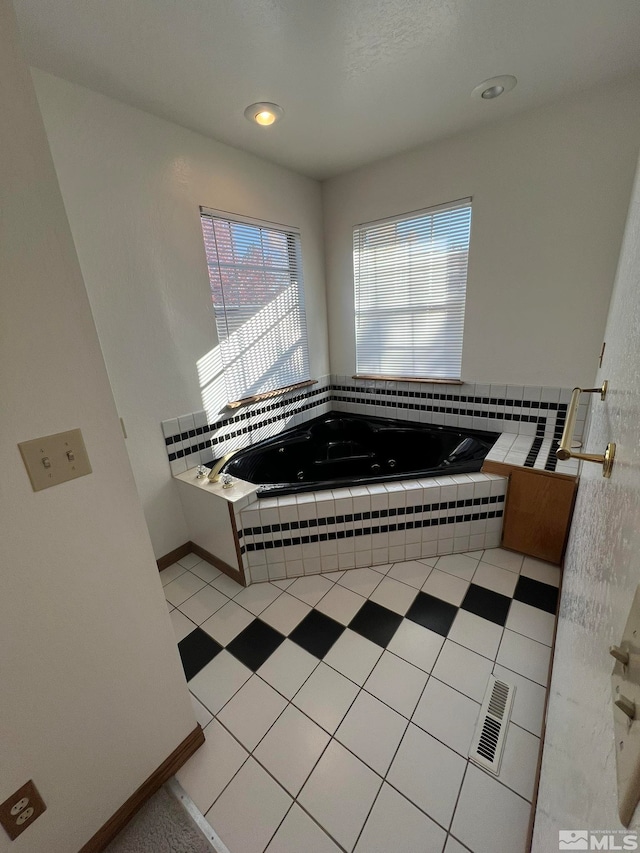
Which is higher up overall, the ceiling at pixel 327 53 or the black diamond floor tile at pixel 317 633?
the ceiling at pixel 327 53

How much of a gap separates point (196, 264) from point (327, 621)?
204cm

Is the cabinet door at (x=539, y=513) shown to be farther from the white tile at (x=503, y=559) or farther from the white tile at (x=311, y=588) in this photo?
the white tile at (x=311, y=588)

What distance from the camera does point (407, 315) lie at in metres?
2.58

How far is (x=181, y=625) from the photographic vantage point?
5.30ft

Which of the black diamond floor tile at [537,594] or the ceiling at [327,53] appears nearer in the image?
the ceiling at [327,53]

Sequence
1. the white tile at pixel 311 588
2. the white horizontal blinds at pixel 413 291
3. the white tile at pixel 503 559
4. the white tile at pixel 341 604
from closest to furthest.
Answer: the white tile at pixel 341 604
the white tile at pixel 311 588
the white tile at pixel 503 559
the white horizontal blinds at pixel 413 291

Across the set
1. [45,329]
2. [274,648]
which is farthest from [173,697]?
[45,329]

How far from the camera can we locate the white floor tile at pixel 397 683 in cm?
123

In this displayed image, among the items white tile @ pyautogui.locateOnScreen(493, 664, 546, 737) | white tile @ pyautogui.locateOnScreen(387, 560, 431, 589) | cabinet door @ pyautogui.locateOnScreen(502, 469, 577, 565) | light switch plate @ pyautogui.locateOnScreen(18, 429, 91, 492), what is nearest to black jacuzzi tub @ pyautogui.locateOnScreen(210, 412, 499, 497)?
cabinet door @ pyautogui.locateOnScreen(502, 469, 577, 565)

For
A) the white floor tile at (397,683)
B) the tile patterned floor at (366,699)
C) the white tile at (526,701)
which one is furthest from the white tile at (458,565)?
the white floor tile at (397,683)

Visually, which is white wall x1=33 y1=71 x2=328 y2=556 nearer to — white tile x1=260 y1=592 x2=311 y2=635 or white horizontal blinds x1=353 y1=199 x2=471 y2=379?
white tile x1=260 y1=592 x2=311 y2=635

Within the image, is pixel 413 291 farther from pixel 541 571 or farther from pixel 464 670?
pixel 464 670

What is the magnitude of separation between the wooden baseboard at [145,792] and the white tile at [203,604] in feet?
1.76

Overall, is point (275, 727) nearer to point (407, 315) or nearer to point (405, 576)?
point (405, 576)
